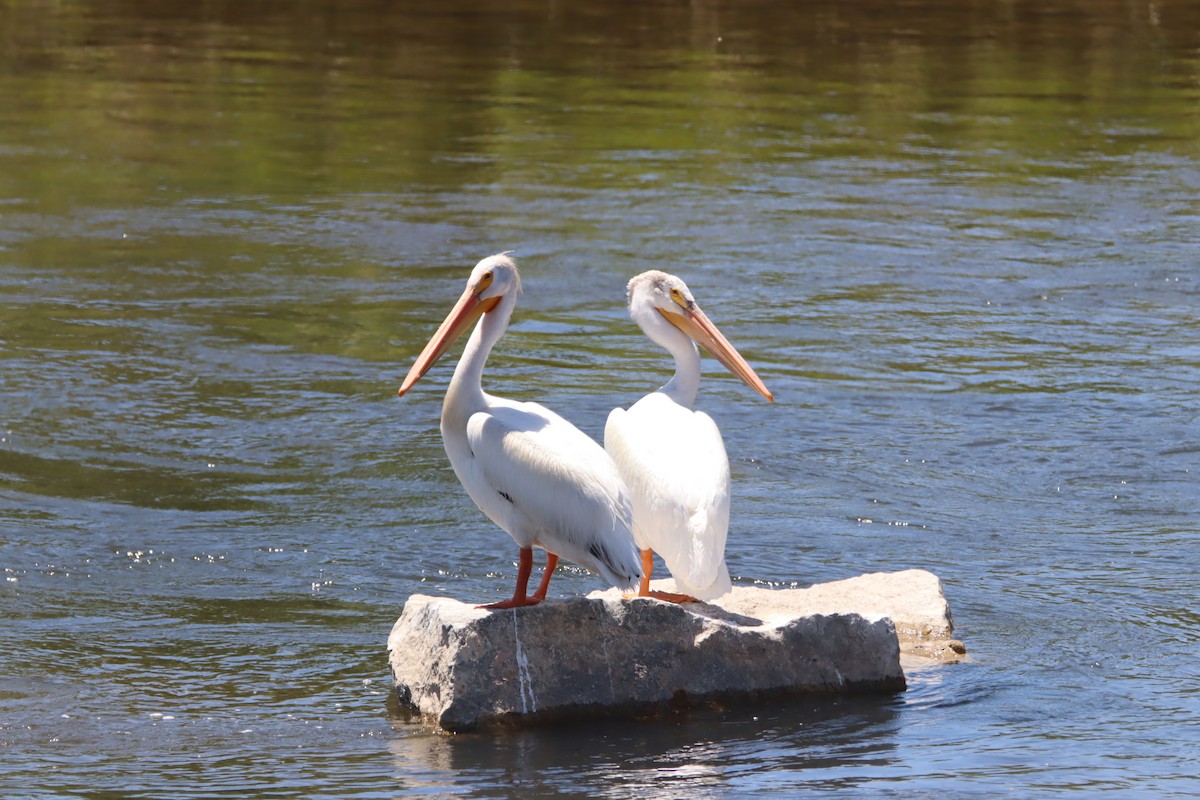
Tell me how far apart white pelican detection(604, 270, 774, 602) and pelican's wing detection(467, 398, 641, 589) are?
157 millimetres

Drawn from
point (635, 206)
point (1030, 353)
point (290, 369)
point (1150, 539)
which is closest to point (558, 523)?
point (1150, 539)

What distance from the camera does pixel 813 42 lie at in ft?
74.4

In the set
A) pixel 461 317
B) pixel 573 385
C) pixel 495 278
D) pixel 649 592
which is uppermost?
pixel 495 278

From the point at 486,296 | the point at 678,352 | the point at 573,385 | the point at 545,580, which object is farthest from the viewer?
the point at 573,385

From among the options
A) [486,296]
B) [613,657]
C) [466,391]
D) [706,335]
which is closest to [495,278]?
[486,296]

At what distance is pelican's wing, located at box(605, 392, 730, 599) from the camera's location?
5672 millimetres

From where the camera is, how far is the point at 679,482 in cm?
579

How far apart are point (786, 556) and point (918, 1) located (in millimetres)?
20900

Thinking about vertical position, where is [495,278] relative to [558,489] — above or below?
above

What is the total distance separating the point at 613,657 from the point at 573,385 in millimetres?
4072

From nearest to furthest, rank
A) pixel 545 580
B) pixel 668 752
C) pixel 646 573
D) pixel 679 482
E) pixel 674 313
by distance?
pixel 668 752
pixel 545 580
pixel 679 482
pixel 646 573
pixel 674 313

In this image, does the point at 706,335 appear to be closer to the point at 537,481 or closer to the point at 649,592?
the point at 649,592

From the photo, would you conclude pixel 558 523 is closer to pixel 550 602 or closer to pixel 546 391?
pixel 550 602

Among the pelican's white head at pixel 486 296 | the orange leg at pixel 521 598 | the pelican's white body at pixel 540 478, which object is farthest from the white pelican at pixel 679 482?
the pelican's white head at pixel 486 296
